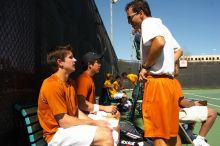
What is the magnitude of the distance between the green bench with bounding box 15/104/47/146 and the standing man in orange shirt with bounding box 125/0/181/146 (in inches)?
37.0

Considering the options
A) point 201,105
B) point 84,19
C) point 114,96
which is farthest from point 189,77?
point 201,105

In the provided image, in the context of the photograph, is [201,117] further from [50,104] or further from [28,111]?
[28,111]

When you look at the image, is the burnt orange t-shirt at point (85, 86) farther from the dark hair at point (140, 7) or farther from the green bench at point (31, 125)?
the dark hair at point (140, 7)

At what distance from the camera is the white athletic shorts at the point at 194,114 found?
15.6ft

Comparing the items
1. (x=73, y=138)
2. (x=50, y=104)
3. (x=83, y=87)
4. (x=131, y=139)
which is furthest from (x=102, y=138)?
(x=83, y=87)

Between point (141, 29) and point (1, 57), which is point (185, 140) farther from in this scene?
point (1, 57)

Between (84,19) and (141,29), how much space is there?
16.9ft

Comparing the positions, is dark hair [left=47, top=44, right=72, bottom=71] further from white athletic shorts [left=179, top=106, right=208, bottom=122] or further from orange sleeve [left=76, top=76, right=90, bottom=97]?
white athletic shorts [left=179, top=106, right=208, bottom=122]

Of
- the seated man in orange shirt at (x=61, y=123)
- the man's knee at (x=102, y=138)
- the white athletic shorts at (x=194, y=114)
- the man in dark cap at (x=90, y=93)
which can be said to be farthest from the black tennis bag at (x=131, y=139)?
the man's knee at (x=102, y=138)

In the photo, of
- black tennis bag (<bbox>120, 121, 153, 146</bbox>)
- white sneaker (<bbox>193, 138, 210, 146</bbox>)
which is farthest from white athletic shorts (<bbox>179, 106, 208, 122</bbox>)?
black tennis bag (<bbox>120, 121, 153, 146</bbox>)

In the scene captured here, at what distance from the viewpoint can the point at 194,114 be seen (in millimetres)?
4816

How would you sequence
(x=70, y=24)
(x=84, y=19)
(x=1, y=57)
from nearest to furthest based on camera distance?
(x=1, y=57) → (x=70, y=24) → (x=84, y=19)

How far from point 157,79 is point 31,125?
1.16 meters

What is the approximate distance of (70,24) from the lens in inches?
270
